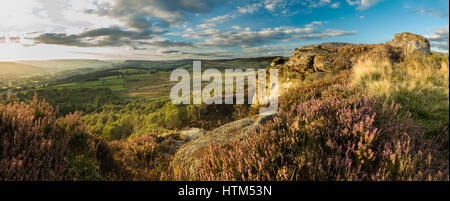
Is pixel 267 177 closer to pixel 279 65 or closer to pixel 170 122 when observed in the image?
pixel 279 65

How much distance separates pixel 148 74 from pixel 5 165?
99991 millimetres

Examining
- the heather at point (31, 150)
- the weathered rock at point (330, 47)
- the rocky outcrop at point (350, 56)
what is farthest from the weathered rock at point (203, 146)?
the weathered rock at point (330, 47)

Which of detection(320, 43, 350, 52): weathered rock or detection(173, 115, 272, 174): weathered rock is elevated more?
detection(320, 43, 350, 52): weathered rock

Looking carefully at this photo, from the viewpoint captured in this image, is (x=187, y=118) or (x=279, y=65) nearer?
(x=279, y=65)

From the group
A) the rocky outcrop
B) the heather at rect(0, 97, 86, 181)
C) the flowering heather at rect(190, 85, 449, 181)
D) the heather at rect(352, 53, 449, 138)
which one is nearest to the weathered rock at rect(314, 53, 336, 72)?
the rocky outcrop

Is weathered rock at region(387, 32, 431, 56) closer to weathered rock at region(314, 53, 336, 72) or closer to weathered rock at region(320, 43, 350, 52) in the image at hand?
weathered rock at region(320, 43, 350, 52)

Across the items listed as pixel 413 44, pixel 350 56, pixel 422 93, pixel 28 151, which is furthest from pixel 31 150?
pixel 413 44

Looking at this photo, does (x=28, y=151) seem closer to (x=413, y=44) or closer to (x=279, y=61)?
(x=279, y=61)

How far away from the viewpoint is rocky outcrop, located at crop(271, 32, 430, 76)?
8.88 metres

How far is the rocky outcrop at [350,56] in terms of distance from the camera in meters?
8.88

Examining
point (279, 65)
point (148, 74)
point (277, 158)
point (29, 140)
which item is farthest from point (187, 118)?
point (148, 74)

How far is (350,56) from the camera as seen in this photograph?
34.4ft
